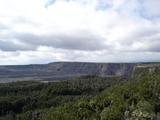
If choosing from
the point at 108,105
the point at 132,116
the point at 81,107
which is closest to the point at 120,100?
the point at 108,105

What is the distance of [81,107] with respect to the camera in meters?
165

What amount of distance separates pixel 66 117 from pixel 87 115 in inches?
375

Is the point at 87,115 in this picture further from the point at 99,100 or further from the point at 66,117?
the point at 99,100

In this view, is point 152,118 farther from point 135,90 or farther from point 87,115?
point 135,90

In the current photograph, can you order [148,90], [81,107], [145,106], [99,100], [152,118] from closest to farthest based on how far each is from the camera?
[152,118], [145,106], [81,107], [99,100], [148,90]

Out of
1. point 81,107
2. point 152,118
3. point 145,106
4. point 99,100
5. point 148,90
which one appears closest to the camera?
point 152,118

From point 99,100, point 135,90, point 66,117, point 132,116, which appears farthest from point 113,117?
point 135,90

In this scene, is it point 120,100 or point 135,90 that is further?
point 135,90

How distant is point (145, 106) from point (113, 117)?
613 inches

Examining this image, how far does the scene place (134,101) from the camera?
166 m

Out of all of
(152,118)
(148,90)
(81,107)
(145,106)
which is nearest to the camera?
(152,118)

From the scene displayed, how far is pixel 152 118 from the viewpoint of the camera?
132m

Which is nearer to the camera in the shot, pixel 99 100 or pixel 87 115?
pixel 87 115

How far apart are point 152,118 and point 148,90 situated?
57987 mm
